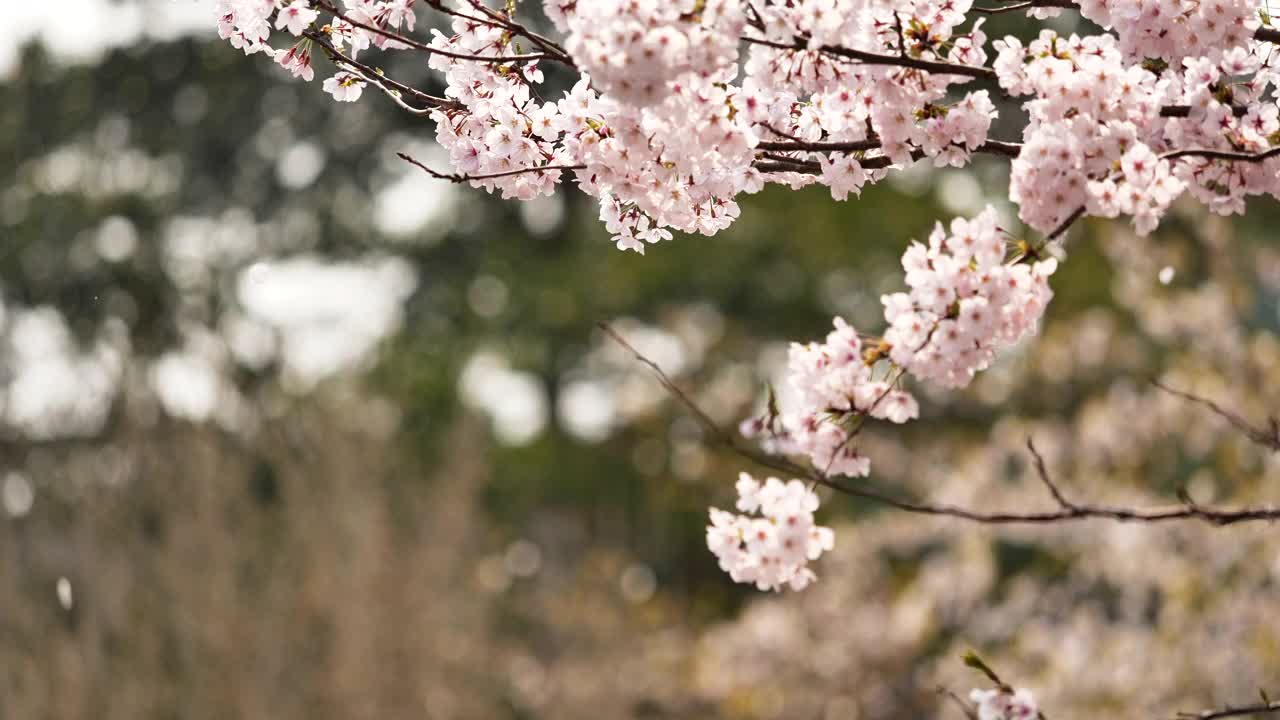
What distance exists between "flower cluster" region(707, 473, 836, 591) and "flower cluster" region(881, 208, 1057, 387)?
1.19 feet

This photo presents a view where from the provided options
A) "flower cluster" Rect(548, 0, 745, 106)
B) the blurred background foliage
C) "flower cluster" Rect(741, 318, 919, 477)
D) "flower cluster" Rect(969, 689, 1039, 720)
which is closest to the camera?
"flower cluster" Rect(548, 0, 745, 106)

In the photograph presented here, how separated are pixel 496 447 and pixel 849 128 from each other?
14879 mm

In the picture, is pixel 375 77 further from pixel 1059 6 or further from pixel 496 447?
pixel 496 447

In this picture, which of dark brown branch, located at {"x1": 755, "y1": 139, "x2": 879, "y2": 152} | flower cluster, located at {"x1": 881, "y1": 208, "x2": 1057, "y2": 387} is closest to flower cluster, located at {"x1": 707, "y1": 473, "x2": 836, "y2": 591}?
flower cluster, located at {"x1": 881, "y1": 208, "x2": 1057, "y2": 387}

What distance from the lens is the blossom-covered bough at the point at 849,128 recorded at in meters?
1.84

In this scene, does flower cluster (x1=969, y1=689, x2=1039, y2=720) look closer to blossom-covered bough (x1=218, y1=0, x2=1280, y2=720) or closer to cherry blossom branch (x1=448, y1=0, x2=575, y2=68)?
blossom-covered bough (x1=218, y1=0, x2=1280, y2=720)

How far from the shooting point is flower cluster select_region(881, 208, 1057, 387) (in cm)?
185

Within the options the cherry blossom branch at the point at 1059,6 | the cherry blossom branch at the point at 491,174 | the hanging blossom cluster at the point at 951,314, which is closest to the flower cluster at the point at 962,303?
the hanging blossom cluster at the point at 951,314

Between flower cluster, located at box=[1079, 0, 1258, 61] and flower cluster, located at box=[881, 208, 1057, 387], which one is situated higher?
flower cluster, located at box=[1079, 0, 1258, 61]

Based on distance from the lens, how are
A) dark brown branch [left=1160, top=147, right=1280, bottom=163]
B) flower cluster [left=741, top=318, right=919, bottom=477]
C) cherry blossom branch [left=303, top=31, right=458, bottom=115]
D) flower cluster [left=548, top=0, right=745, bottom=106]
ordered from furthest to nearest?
cherry blossom branch [left=303, top=31, right=458, bottom=115], flower cluster [left=741, top=318, right=919, bottom=477], dark brown branch [left=1160, top=147, right=1280, bottom=163], flower cluster [left=548, top=0, right=745, bottom=106]

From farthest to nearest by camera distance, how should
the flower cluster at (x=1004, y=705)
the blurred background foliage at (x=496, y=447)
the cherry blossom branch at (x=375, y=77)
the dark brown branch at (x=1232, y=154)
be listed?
the blurred background foliage at (x=496, y=447)
the flower cluster at (x=1004, y=705)
the cherry blossom branch at (x=375, y=77)
the dark brown branch at (x=1232, y=154)

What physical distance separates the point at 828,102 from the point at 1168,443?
6.61 meters

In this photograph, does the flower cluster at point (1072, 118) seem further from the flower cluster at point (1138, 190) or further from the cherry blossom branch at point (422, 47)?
the cherry blossom branch at point (422, 47)

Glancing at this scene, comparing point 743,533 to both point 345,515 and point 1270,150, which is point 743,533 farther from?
point 345,515
